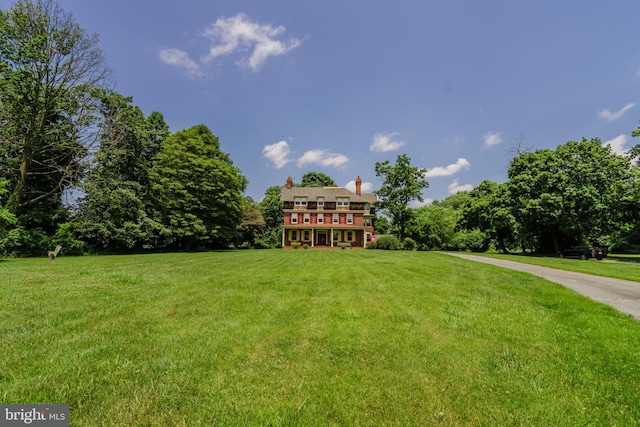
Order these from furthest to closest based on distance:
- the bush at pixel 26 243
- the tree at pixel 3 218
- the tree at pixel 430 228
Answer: the tree at pixel 430 228
the bush at pixel 26 243
the tree at pixel 3 218

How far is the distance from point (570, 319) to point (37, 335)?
898 centimetres

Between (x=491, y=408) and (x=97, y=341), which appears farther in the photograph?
(x=97, y=341)

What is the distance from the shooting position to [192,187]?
2800 centimetres

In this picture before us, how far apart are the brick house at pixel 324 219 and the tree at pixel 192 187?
11.6 m

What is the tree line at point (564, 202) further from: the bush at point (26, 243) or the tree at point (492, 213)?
the bush at point (26, 243)

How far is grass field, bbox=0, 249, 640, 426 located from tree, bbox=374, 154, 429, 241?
106ft

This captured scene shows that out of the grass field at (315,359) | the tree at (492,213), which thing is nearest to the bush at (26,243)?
the grass field at (315,359)

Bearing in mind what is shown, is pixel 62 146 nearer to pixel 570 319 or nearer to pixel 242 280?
pixel 242 280

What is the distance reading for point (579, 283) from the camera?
31.6 ft

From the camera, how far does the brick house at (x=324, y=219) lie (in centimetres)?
4059

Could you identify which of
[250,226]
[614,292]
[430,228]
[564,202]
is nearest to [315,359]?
[614,292]

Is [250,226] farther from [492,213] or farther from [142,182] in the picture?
[492,213]

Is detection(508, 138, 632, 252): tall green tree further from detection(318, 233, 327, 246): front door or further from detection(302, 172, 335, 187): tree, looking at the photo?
detection(302, 172, 335, 187): tree

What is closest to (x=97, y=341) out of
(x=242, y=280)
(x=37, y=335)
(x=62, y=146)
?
(x=37, y=335)
